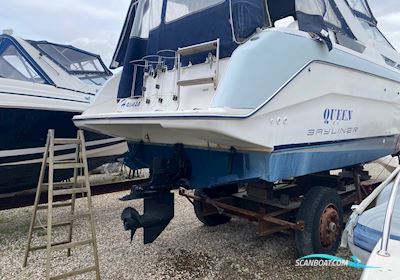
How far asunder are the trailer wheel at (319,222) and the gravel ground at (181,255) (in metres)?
0.21

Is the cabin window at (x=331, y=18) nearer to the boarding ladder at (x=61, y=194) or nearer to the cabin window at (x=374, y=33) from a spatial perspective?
the cabin window at (x=374, y=33)

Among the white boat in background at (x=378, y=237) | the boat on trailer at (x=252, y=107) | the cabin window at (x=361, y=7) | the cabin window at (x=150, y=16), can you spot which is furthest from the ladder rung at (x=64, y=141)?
A: the cabin window at (x=361, y=7)

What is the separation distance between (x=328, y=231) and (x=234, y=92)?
5.77 feet

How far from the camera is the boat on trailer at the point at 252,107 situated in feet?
9.26

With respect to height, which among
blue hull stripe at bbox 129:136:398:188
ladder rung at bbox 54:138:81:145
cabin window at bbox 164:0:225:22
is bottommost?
blue hull stripe at bbox 129:136:398:188

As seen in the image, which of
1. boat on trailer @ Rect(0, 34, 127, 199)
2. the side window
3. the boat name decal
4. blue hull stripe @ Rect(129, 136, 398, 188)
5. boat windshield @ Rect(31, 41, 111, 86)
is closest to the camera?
blue hull stripe @ Rect(129, 136, 398, 188)

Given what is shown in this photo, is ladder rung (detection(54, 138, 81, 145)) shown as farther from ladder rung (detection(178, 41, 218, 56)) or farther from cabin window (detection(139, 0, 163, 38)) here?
cabin window (detection(139, 0, 163, 38))

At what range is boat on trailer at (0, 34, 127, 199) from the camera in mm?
4680

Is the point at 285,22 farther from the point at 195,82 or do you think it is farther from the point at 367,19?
the point at 367,19

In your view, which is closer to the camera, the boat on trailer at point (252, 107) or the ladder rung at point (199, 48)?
the boat on trailer at point (252, 107)

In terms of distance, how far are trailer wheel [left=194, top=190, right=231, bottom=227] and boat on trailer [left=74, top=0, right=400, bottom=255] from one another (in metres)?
0.03

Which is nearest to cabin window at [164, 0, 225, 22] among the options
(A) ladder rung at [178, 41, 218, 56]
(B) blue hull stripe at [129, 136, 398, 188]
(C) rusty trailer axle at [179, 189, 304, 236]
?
(A) ladder rung at [178, 41, 218, 56]

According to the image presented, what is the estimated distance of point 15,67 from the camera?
546cm

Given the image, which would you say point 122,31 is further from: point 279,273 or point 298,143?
point 279,273
